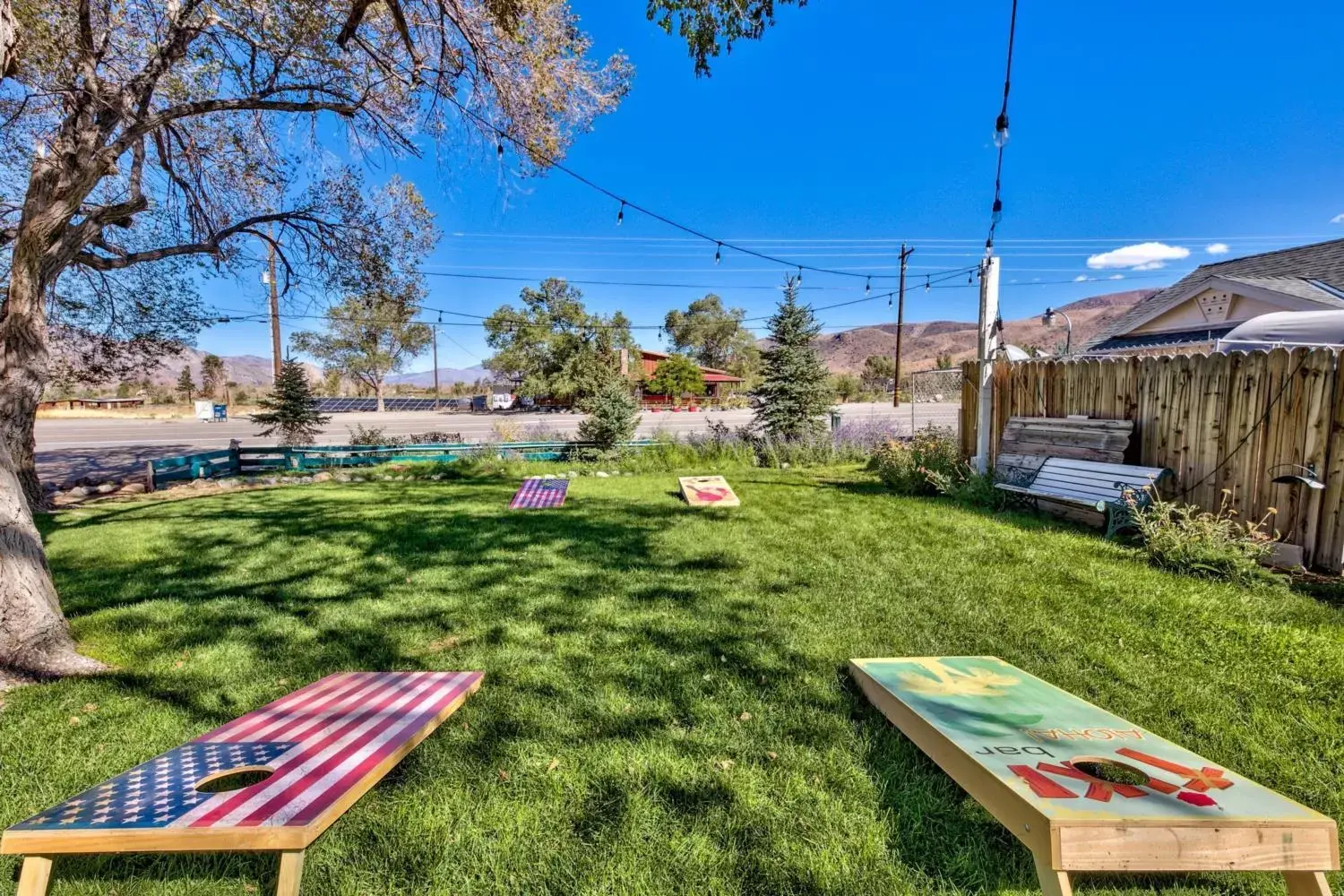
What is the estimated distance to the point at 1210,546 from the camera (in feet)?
15.0

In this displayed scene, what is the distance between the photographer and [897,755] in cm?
232

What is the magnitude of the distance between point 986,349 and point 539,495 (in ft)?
23.0

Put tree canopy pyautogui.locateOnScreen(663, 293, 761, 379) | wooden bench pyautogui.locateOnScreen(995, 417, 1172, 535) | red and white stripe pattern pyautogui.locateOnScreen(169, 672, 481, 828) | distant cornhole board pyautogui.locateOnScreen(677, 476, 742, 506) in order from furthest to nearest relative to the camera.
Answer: tree canopy pyautogui.locateOnScreen(663, 293, 761, 379), distant cornhole board pyautogui.locateOnScreen(677, 476, 742, 506), wooden bench pyautogui.locateOnScreen(995, 417, 1172, 535), red and white stripe pattern pyautogui.locateOnScreen(169, 672, 481, 828)

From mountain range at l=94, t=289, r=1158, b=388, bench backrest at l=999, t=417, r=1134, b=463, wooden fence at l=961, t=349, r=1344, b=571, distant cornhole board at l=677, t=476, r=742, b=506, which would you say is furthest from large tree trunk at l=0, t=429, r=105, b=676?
mountain range at l=94, t=289, r=1158, b=388

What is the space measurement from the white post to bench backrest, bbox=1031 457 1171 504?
121 centimetres

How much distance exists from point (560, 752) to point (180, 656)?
2634 millimetres

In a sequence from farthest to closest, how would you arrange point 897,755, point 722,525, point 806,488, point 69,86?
point 806,488, point 722,525, point 69,86, point 897,755

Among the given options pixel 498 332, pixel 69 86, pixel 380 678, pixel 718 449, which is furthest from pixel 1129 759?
pixel 498 332

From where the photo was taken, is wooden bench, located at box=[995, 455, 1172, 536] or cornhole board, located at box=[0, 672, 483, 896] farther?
wooden bench, located at box=[995, 455, 1172, 536]

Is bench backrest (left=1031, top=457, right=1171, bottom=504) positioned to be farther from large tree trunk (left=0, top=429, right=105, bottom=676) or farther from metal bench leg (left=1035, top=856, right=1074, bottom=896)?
large tree trunk (left=0, top=429, right=105, bottom=676)

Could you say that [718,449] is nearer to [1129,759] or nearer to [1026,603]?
[1026,603]

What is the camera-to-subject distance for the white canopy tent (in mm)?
6055

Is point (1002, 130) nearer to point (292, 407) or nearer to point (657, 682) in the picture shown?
point (657, 682)

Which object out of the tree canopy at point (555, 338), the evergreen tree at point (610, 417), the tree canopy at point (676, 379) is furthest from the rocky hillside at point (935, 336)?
the evergreen tree at point (610, 417)
